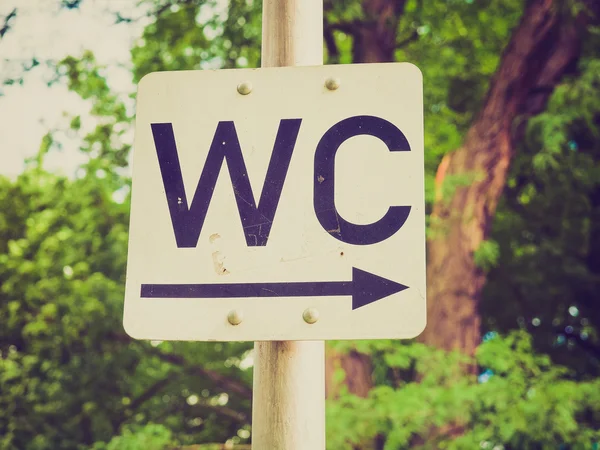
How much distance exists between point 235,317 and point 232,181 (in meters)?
0.29

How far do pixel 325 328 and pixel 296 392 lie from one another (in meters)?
0.14

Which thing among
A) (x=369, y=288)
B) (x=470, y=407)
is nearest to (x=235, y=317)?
(x=369, y=288)

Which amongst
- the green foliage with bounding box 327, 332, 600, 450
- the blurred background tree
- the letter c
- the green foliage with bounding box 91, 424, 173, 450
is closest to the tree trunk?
the blurred background tree

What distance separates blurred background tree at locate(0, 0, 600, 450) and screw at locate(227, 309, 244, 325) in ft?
15.2

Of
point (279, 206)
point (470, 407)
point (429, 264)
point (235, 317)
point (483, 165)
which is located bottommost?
point (470, 407)

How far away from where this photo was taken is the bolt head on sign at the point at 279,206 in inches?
53.2

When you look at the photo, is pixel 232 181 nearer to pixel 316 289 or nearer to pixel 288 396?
pixel 316 289

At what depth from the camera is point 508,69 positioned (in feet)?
22.7

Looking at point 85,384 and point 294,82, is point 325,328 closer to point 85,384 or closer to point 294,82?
point 294,82

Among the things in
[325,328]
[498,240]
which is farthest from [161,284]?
[498,240]

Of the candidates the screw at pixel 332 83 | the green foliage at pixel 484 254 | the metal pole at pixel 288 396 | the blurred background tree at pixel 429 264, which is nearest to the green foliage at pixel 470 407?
the blurred background tree at pixel 429 264

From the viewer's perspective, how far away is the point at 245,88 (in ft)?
4.83

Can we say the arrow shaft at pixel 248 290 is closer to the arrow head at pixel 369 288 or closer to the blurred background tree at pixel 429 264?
the arrow head at pixel 369 288

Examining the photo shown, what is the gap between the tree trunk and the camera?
6707 mm
